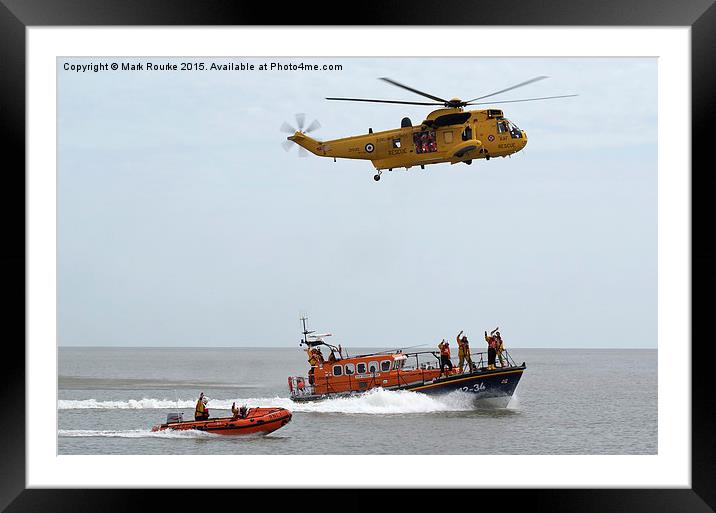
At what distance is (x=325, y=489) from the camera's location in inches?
344

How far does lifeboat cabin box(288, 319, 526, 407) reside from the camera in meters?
16.7

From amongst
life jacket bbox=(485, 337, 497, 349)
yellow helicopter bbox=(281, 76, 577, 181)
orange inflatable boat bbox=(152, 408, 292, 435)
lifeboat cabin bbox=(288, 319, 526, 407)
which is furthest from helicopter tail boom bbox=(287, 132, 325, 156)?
life jacket bbox=(485, 337, 497, 349)

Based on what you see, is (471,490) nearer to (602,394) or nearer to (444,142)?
(444,142)

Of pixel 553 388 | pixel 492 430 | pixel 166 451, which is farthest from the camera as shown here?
pixel 553 388

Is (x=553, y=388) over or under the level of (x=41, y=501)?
under

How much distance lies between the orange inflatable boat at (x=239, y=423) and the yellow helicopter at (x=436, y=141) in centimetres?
424

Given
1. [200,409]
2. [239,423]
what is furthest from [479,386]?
[200,409]

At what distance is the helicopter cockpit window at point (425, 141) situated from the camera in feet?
43.2

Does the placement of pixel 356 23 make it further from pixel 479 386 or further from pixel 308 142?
pixel 479 386

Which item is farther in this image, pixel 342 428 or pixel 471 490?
pixel 342 428

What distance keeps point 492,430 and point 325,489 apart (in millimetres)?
8140

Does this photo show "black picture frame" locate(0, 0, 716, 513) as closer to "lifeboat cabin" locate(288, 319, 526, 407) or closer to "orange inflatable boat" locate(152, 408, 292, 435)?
"orange inflatable boat" locate(152, 408, 292, 435)

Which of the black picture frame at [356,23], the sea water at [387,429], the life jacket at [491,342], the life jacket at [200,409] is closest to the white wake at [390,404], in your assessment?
the sea water at [387,429]

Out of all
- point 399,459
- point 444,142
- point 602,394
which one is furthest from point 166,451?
point 602,394
